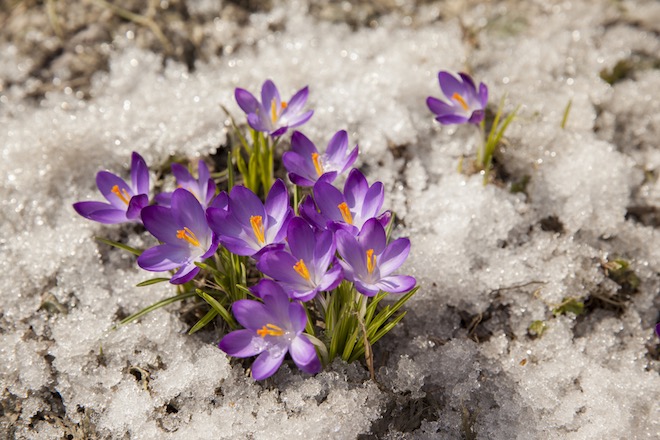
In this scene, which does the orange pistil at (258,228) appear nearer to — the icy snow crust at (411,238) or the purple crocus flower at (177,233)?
the purple crocus flower at (177,233)

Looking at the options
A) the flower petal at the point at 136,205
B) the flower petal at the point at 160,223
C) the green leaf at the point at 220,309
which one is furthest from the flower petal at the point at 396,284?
the flower petal at the point at 136,205

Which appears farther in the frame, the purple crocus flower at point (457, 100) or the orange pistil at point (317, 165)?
the purple crocus flower at point (457, 100)

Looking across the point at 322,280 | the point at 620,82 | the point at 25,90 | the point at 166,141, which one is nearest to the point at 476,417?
the point at 322,280

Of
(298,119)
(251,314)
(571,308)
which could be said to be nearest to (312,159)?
(298,119)

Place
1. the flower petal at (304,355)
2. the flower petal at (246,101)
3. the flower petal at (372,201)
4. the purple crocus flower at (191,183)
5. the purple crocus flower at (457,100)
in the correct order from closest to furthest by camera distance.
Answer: the flower petal at (304,355) < the flower petal at (372,201) < the purple crocus flower at (191,183) < the flower petal at (246,101) < the purple crocus flower at (457,100)

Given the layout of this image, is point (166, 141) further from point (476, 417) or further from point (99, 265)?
point (476, 417)

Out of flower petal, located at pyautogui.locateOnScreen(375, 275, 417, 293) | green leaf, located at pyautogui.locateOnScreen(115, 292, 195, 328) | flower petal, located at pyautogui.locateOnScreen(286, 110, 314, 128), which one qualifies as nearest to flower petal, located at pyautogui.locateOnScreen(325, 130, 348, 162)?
flower petal, located at pyautogui.locateOnScreen(286, 110, 314, 128)
